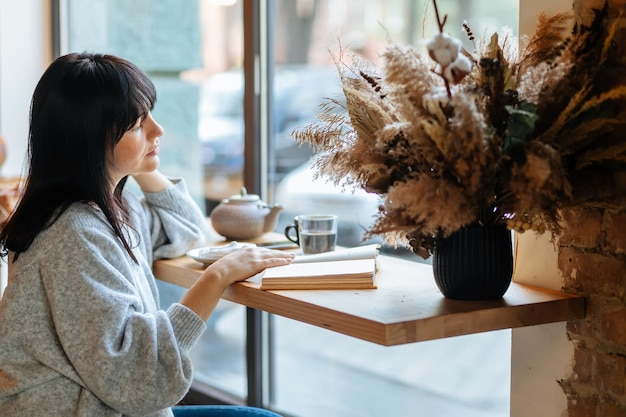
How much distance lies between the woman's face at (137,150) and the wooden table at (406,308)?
0.32 meters

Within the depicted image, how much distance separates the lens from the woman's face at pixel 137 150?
1.65 metres

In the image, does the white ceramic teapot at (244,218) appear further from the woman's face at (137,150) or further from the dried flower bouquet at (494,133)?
the dried flower bouquet at (494,133)

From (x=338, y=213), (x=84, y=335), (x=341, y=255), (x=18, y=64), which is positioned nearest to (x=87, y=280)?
(x=84, y=335)

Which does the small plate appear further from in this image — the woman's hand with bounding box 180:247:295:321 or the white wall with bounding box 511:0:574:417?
the white wall with bounding box 511:0:574:417

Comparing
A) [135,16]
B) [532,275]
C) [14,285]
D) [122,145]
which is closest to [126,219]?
[122,145]

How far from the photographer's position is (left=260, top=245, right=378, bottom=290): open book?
155 centimetres

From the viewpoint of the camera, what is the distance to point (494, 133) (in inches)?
49.4

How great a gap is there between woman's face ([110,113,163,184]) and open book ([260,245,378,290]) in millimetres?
338

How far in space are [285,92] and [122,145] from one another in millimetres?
942

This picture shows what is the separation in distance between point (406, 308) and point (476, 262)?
140 millimetres

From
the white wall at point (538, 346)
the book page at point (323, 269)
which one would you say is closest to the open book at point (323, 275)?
the book page at point (323, 269)

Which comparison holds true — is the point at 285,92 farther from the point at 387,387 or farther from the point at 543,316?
the point at 543,316

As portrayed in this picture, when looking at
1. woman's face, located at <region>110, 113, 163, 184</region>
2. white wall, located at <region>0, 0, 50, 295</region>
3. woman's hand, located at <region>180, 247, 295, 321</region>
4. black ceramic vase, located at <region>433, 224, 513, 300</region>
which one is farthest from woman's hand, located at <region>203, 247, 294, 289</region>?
white wall, located at <region>0, 0, 50, 295</region>

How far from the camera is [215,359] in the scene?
113 inches
